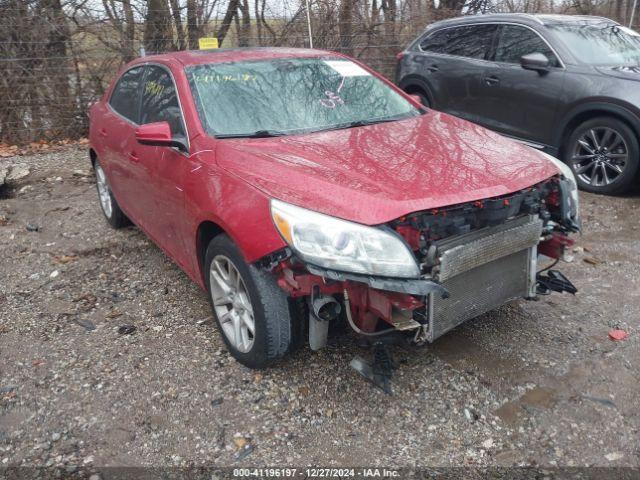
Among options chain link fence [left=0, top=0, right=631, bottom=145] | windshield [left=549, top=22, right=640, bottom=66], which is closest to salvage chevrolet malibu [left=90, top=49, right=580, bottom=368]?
windshield [left=549, top=22, right=640, bottom=66]

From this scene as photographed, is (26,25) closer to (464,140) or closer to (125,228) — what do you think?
(125,228)

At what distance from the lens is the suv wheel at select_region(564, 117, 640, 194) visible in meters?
5.51

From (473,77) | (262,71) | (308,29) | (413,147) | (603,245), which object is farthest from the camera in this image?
(308,29)

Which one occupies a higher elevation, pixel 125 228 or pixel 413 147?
pixel 413 147

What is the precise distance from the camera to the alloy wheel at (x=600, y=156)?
5.60 metres

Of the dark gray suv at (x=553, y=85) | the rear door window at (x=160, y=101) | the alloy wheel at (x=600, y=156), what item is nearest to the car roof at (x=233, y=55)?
the rear door window at (x=160, y=101)

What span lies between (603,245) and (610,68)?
2.16m

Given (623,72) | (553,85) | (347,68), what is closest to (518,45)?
(553,85)

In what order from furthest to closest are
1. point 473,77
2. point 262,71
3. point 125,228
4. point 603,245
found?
point 473,77 < point 125,228 < point 603,245 < point 262,71

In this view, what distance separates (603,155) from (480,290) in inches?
147

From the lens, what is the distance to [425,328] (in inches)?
104

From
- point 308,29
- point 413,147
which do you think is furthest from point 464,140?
point 308,29

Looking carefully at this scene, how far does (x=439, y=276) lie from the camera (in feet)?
8.22

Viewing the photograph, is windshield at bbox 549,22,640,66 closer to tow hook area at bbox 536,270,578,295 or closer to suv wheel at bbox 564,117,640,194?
suv wheel at bbox 564,117,640,194
